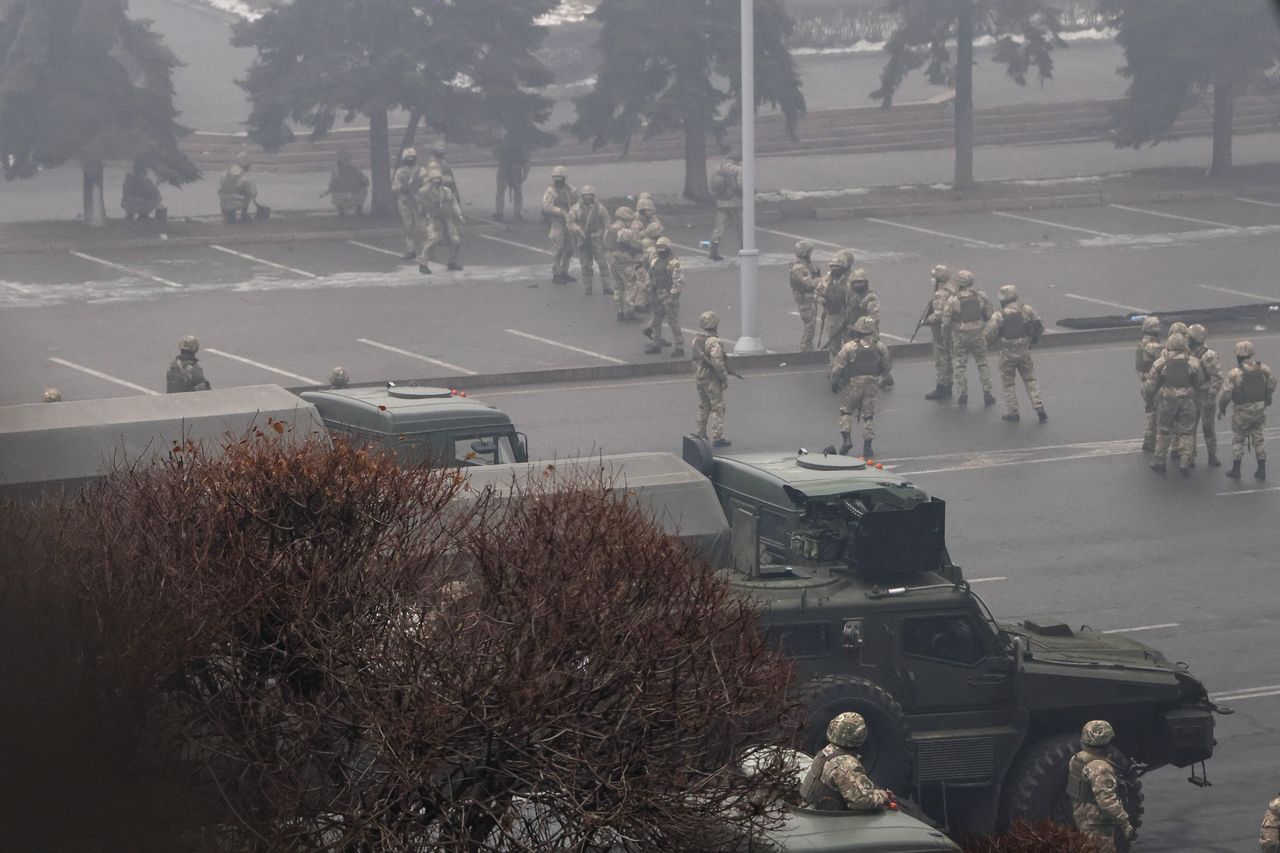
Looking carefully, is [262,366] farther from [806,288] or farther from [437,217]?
[806,288]

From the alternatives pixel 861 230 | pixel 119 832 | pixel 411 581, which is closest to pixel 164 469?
pixel 411 581

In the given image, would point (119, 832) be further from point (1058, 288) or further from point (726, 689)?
point (1058, 288)

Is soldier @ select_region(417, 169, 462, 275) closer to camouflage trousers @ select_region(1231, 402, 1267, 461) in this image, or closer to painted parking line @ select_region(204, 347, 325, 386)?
painted parking line @ select_region(204, 347, 325, 386)

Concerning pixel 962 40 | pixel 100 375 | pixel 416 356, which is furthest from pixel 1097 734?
pixel 962 40

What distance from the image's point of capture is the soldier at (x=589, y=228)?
29297 millimetres

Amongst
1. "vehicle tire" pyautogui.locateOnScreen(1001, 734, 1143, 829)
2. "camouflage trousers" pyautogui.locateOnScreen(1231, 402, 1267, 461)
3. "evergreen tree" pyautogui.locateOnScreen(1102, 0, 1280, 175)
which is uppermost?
"evergreen tree" pyautogui.locateOnScreen(1102, 0, 1280, 175)

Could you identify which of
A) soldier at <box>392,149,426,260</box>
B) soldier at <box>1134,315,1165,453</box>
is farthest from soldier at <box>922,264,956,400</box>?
soldier at <box>392,149,426,260</box>

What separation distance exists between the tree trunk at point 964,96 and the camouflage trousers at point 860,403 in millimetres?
17931

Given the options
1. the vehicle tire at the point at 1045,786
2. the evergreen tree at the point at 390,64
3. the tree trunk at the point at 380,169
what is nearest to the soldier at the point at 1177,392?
the vehicle tire at the point at 1045,786

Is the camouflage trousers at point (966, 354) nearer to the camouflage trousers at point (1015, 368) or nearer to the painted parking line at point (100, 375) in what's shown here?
the camouflage trousers at point (1015, 368)

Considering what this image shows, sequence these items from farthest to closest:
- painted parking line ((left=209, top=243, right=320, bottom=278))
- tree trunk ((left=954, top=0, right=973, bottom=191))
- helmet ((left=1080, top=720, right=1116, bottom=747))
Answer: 1. tree trunk ((left=954, top=0, right=973, bottom=191))
2. painted parking line ((left=209, top=243, right=320, bottom=278))
3. helmet ((left=1080, top=720, right=1116, bottom=747))

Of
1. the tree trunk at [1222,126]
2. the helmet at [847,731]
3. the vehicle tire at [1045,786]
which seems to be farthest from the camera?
the tree trunk at [1222,126]

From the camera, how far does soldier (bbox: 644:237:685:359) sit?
25.5m

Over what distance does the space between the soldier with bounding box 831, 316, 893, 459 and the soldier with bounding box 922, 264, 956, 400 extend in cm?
245
